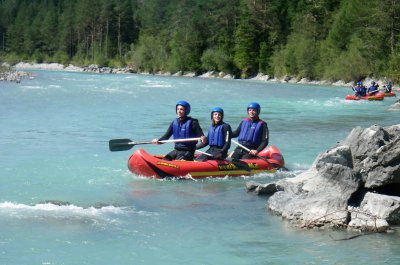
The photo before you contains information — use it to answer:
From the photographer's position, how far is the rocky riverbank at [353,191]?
24.6 ft

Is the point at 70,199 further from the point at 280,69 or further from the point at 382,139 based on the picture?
the point at 280,69

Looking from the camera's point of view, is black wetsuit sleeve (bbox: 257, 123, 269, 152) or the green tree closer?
black wetsuit sleeve (bbox: 257, 123, 269, 152)

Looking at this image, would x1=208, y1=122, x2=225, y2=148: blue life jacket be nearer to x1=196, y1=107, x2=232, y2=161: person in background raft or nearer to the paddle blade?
x1=196, y1=107, x2=232, y2=161: person in background raft

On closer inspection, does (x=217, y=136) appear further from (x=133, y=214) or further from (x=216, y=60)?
(x=216, y=60)

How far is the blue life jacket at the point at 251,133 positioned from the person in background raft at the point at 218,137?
488mm

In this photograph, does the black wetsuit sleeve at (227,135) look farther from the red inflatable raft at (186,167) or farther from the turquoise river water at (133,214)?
the turquoise river water at (133,214)

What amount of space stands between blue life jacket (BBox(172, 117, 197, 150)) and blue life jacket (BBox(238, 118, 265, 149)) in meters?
1.02

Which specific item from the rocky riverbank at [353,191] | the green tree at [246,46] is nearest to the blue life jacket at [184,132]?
the rocky riverbank at [353,191]

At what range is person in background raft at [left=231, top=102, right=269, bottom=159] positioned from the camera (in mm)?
11234

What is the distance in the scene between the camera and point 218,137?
11.1 meters

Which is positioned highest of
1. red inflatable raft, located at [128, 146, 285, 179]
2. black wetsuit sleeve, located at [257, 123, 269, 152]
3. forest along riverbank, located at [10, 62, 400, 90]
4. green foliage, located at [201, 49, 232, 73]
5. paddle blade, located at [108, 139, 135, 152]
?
green foliage, located at [201, 49, 232, 73]

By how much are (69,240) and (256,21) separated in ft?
192

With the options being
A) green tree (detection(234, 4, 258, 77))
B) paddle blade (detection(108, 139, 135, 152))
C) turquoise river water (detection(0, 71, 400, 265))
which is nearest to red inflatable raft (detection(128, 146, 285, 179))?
turquoise river water (detection(0, 71, 400, 265))

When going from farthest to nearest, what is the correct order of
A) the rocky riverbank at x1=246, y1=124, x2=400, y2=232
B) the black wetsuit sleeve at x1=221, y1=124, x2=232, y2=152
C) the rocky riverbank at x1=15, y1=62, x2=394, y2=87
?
the rocky riverbank at x1=15, y1=62, x2=394, y2=87
the black wetsuit sleeve at x1=221, y1=124, x2=232, y2=152
the rocky riverbank at x1=246, y1=124, x2=400, y2=232
